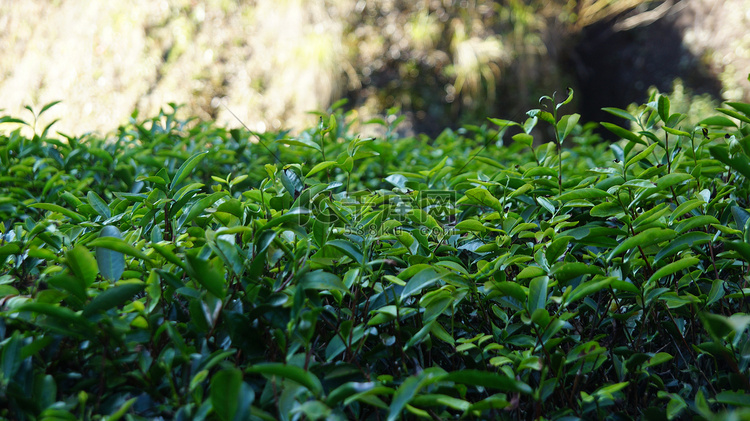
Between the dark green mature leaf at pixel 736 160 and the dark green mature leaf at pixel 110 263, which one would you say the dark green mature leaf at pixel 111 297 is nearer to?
the dark green mature leaf at pixel 110 263

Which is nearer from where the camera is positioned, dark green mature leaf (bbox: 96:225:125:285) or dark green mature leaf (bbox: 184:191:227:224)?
dark green mature leaf (bbox: 96:225:125:285)

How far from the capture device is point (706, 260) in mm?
1256

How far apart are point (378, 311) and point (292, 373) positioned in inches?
8.5

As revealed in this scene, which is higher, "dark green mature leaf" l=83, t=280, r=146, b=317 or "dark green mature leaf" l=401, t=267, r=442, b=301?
→ "dark green mature leaf" l=83, t=280, r=146, b=317

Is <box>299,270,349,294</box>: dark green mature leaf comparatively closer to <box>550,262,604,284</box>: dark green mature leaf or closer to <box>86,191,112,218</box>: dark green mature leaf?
<box>550,262,604,284</box>: dark green mature leaf

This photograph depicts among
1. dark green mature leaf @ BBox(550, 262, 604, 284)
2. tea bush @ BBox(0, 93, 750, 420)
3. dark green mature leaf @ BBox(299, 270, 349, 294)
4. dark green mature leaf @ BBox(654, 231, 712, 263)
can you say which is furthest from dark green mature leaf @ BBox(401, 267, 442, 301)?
dark green mature leaf @ BBox(654, 231, 712, 263)

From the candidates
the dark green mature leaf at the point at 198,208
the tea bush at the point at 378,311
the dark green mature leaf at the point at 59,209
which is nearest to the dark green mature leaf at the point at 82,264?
the tea bush at the point at 378,311

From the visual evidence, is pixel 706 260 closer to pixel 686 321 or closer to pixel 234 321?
pixel 686 321

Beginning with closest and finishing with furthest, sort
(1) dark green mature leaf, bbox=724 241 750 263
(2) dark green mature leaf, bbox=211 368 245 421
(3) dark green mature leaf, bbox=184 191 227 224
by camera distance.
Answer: (2) dark green mature leaf, bbox=211 368 245 421 → (1) dark green mature leaf, bbox=724 241 750 263 → (3) dark green mature leaf, bbox=184 191 227 224

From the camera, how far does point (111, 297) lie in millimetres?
877

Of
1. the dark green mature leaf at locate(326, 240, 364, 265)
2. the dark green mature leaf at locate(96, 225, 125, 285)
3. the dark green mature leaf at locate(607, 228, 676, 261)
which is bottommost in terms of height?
the dark green mature leaf at locate(607, 228, 676, 261)

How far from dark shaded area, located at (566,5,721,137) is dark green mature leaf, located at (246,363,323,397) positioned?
31.4ft

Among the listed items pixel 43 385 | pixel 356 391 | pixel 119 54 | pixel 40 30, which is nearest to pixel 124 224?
pixel 43 385

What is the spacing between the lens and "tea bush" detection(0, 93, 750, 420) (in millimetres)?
864
